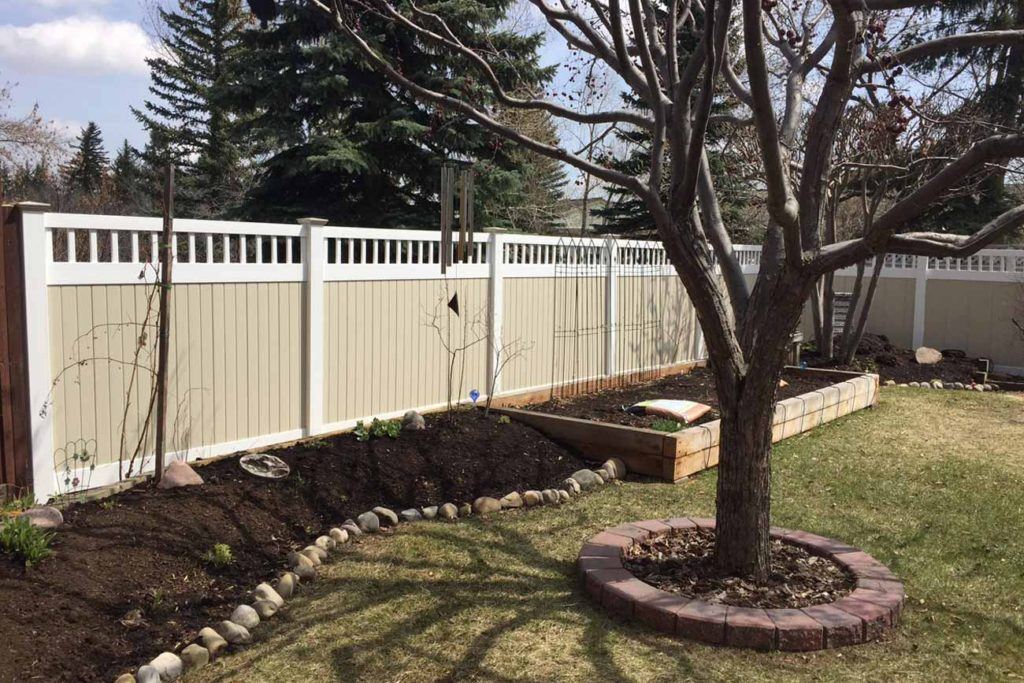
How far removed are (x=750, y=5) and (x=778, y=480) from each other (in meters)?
4.01

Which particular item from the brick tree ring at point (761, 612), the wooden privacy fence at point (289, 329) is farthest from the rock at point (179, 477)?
the brick tree ring at point (761, 612)

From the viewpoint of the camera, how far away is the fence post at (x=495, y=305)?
7.44m

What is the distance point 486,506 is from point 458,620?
162 centimetres

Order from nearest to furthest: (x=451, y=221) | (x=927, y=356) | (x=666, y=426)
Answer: (x=666, y=426)
(x=451, y=221)
(x=927, y=356)

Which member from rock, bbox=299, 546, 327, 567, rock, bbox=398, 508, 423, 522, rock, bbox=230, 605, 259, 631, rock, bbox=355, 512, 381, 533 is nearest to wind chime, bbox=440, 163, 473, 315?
rock, bbox=398, 508, 423, 522

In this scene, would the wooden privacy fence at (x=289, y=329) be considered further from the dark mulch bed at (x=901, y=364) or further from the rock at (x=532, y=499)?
the dark mulch bed at (x=901, y=364)

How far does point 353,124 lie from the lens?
13.4 meters

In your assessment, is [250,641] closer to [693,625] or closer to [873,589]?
[693,625]

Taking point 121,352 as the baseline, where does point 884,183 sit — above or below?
above

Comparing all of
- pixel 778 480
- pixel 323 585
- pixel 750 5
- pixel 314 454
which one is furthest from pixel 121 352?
pixel 778 480

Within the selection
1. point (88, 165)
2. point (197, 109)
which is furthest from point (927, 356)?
point (88, 165)

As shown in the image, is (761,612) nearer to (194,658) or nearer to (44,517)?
(194,658)

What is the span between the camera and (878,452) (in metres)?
6.94

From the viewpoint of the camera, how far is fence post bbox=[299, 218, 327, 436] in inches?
229
